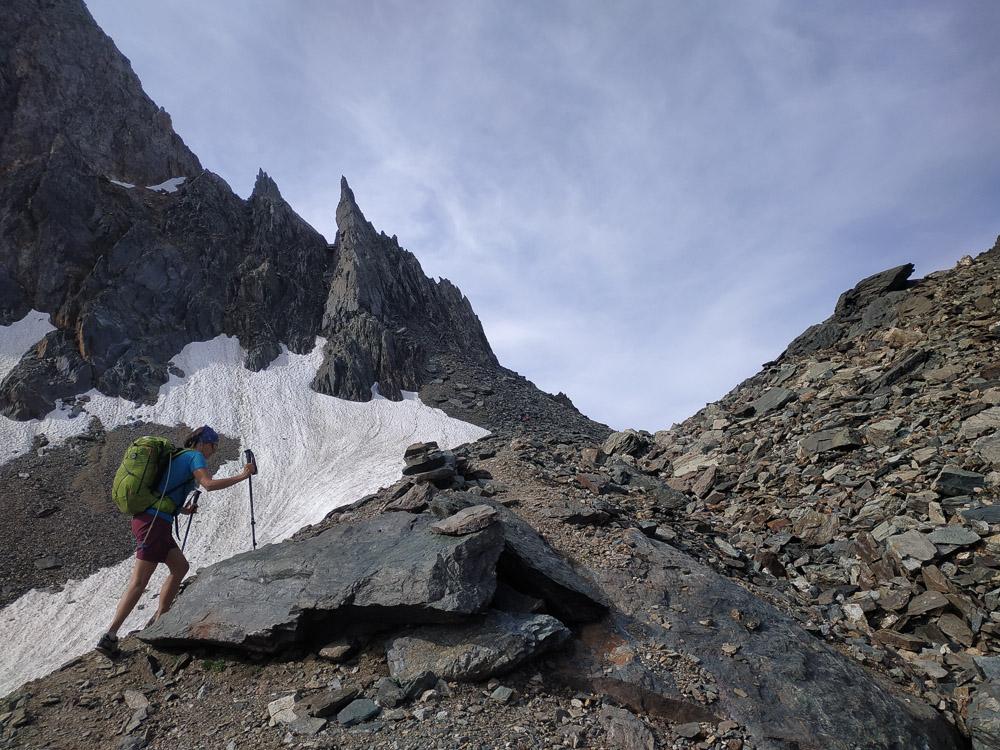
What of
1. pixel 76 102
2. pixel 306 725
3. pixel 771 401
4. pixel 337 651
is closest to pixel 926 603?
pixel 337 651

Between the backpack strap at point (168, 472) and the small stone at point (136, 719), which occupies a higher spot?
the backpack strap at point (168, 472)

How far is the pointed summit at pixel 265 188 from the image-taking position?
65.9 m

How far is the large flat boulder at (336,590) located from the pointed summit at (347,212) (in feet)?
197

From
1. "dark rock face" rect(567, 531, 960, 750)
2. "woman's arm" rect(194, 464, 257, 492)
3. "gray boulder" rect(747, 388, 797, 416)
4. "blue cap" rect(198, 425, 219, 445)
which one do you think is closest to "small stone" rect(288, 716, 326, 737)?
"dark rock face" rect(567, 531, 960, 750)

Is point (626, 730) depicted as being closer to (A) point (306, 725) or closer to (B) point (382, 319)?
(A) point (306, 725)

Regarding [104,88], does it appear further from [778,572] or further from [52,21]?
[778,572]

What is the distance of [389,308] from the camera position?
59281 mm

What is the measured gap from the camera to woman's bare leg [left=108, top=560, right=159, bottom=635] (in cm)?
768

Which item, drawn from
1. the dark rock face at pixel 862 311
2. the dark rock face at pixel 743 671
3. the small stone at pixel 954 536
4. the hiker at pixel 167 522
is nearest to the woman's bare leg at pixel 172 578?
the hiker at pixel 167 522

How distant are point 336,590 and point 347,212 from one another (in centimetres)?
6371

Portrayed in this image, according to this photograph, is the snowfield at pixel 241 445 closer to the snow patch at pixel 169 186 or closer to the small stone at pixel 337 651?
the small stone at pixel 337 651

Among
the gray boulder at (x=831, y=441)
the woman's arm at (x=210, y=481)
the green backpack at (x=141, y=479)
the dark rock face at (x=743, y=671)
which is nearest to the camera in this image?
the dark rock face at (x=743, y=671)

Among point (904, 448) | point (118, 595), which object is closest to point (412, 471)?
point (904, 448)

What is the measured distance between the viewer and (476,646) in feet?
22.4
